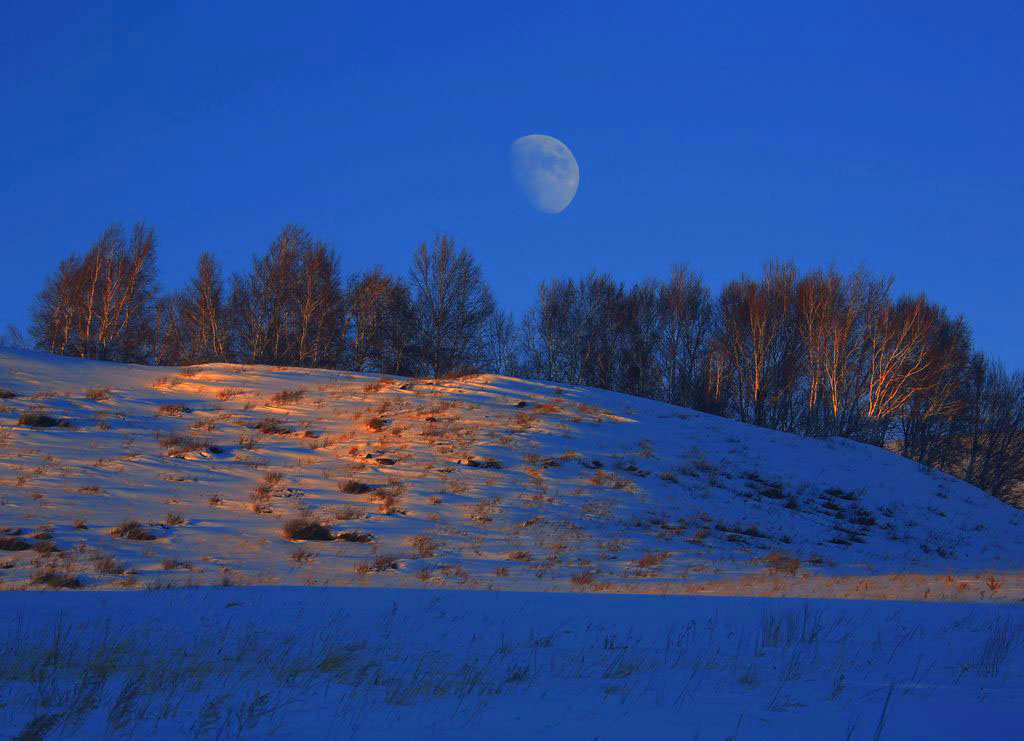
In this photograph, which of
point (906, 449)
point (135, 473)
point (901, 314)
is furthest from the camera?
point (906, 449)

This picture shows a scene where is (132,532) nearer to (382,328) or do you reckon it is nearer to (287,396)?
(287,396)

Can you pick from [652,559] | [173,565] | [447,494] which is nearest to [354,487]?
[447,494]

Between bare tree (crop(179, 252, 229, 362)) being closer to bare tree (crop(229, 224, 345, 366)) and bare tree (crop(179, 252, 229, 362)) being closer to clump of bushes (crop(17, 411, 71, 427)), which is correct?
bare tree (crop(229, 224, 345, 366))

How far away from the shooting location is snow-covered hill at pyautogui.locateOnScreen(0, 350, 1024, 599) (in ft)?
39.9

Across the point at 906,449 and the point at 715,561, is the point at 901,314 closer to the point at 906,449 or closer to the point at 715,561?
the point at 906,449

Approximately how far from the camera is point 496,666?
19.2 ft

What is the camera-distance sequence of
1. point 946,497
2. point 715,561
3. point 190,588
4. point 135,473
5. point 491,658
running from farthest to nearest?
point 946,497 < point 135,473 < point 715,561 < point 190,588 < point 491,658

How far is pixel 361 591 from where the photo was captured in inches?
370

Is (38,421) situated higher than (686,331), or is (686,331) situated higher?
(686,331)

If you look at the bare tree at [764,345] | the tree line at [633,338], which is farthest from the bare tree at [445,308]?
the bare tree at [764,345]

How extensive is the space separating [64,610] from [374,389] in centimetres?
1909

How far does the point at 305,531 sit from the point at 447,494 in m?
4.40

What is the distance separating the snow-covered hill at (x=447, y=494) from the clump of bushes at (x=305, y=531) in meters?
0.05

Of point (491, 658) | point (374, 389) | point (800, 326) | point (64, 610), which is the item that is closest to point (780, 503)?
point (374, 389)
